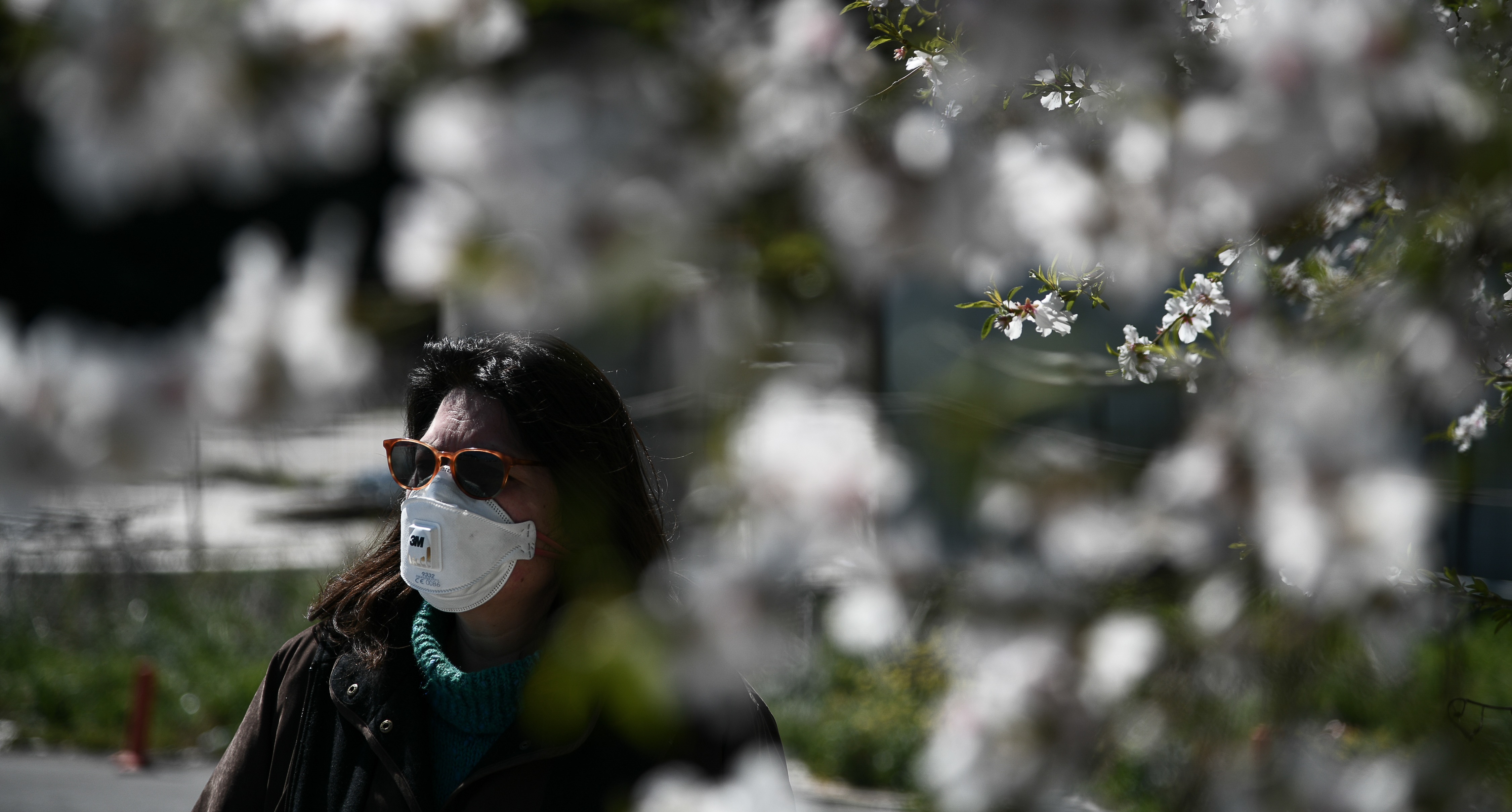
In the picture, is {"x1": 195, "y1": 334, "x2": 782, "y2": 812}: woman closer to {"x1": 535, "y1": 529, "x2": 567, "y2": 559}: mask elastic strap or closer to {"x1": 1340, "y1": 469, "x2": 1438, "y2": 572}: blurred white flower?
{"x1": 535, "y1": 529, "x2": 567, "y2": 559}: mask elastic strap

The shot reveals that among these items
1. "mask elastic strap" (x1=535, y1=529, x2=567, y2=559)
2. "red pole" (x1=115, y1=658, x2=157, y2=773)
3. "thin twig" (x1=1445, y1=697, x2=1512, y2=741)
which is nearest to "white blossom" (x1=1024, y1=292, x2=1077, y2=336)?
"thin twig" (x1=1445, y1=697, x2=1512, y2=741)

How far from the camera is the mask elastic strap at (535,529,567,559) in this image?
2105mm

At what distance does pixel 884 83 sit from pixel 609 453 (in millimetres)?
1257

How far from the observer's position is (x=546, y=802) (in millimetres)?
1891

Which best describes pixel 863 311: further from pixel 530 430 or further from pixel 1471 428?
pixel 1471 428

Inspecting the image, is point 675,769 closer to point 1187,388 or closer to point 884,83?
point 1187,388

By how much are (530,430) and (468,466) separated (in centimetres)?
13

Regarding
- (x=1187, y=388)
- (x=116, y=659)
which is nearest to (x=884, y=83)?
(x=1187, y=388)

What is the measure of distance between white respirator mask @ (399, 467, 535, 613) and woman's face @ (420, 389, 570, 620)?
0.7 inches

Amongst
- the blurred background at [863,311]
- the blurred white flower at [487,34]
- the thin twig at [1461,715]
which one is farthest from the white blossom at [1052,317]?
the blurred white flower at [487,34]

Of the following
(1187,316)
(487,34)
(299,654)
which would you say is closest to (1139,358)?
(1187,316)

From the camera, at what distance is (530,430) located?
2115 mm

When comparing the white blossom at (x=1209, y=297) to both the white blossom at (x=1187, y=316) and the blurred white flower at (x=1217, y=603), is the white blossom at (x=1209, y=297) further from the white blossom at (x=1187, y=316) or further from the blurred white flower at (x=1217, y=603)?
the blurred white flower at (x=1217, y=603)

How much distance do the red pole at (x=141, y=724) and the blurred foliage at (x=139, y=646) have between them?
0.21 metres
